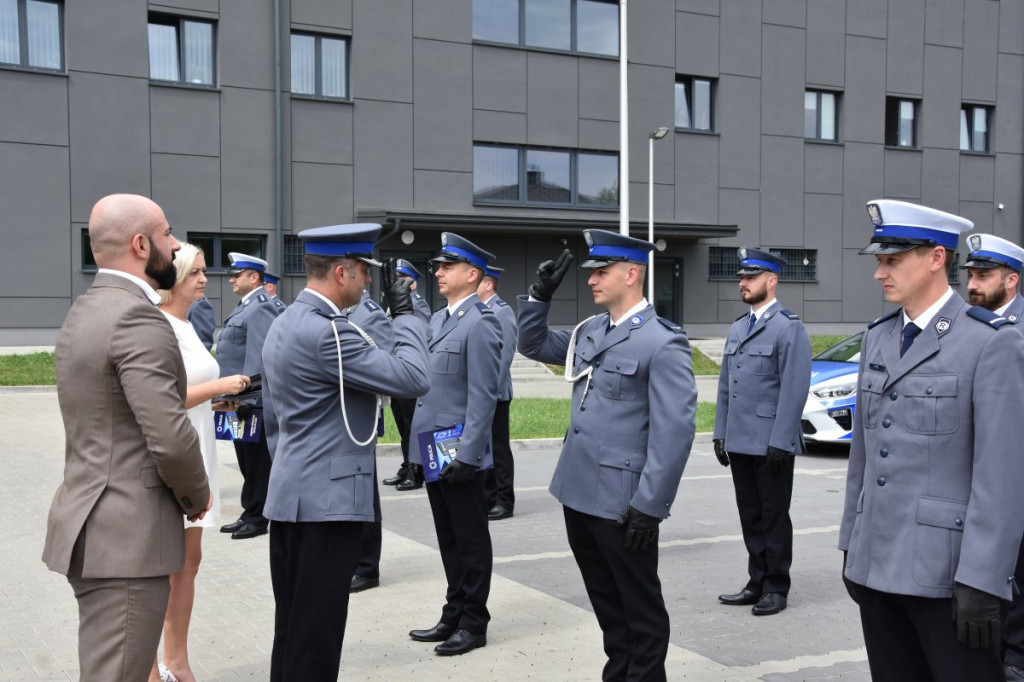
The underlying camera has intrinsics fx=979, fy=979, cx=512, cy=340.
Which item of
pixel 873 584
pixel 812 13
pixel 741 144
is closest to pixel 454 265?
pixel 873 584

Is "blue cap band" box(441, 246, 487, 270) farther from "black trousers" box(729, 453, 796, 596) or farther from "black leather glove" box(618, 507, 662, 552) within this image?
"black leather glove" box(618, 507, 662, 552)

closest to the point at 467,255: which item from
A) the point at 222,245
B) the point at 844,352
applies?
the point at 844,352

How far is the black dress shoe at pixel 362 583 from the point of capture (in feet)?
21.7

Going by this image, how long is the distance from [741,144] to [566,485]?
83.5ft

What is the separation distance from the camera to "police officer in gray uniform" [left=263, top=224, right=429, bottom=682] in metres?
3.90

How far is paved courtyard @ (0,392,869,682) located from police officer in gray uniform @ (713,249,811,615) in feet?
0.99

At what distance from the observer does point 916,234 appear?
11.0ft

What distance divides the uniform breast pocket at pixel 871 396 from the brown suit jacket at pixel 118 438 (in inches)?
91.8

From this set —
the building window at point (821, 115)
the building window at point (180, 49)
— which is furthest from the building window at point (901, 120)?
the building window at point (180, 49)

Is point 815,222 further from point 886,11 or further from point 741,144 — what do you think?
point 886,11

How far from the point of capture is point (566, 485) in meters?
4.51

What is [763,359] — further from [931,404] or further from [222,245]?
[222,245]

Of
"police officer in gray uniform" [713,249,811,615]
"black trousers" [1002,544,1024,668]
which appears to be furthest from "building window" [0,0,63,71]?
"black trousers" [1002,544,1024,668]

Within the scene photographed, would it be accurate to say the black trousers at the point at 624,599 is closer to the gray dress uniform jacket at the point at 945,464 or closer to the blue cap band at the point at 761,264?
the gray dress uniform jacket at the point at 945,464
